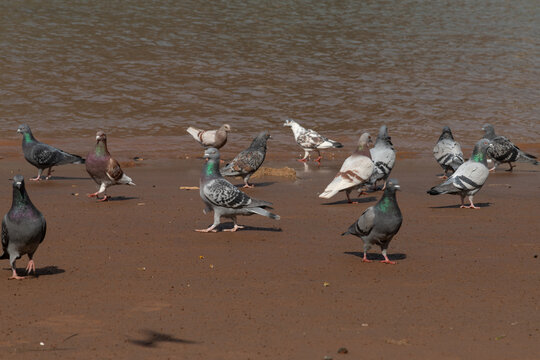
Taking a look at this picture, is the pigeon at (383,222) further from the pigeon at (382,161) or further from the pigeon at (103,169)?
the pigeon at (103,169)

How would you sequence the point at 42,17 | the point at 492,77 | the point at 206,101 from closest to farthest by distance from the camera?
the point at 206,101 < the point at 492,77 < the point at 42,17

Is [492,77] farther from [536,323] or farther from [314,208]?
[536,323]

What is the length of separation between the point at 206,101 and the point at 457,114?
31.5ft

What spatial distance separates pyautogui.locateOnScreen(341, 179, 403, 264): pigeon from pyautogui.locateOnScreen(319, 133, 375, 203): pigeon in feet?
14.3

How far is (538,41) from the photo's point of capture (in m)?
43.9

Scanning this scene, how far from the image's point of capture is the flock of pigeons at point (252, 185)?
8914mm

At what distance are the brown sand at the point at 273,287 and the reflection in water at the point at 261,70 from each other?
12.1 meters

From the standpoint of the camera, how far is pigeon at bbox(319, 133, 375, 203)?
47.7ft

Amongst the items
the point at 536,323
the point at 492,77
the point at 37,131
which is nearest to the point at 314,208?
the point at 536,323

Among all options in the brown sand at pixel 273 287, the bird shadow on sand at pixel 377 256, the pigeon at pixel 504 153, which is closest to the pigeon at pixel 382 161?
the brown sand at pixel 273 287

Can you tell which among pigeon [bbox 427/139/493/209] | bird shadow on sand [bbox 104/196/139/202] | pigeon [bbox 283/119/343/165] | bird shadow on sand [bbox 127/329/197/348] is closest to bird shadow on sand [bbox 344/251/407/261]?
bird shadow on sand [bbox 127/329/197/348]

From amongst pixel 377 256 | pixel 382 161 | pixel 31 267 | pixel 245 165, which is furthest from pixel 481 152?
pixel 31 267

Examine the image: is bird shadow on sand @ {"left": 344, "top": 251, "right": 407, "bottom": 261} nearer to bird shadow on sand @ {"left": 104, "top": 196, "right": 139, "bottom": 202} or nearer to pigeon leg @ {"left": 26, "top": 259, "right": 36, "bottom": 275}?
pigeon leg @ {"left": 26, "top": 259, "right": 36, "bottom": 275}

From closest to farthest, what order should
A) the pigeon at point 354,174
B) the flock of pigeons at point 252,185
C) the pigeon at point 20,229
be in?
the pigeon at point 20,229
the flock of pigeons at point 252,185
the pigeon at point 354,174
